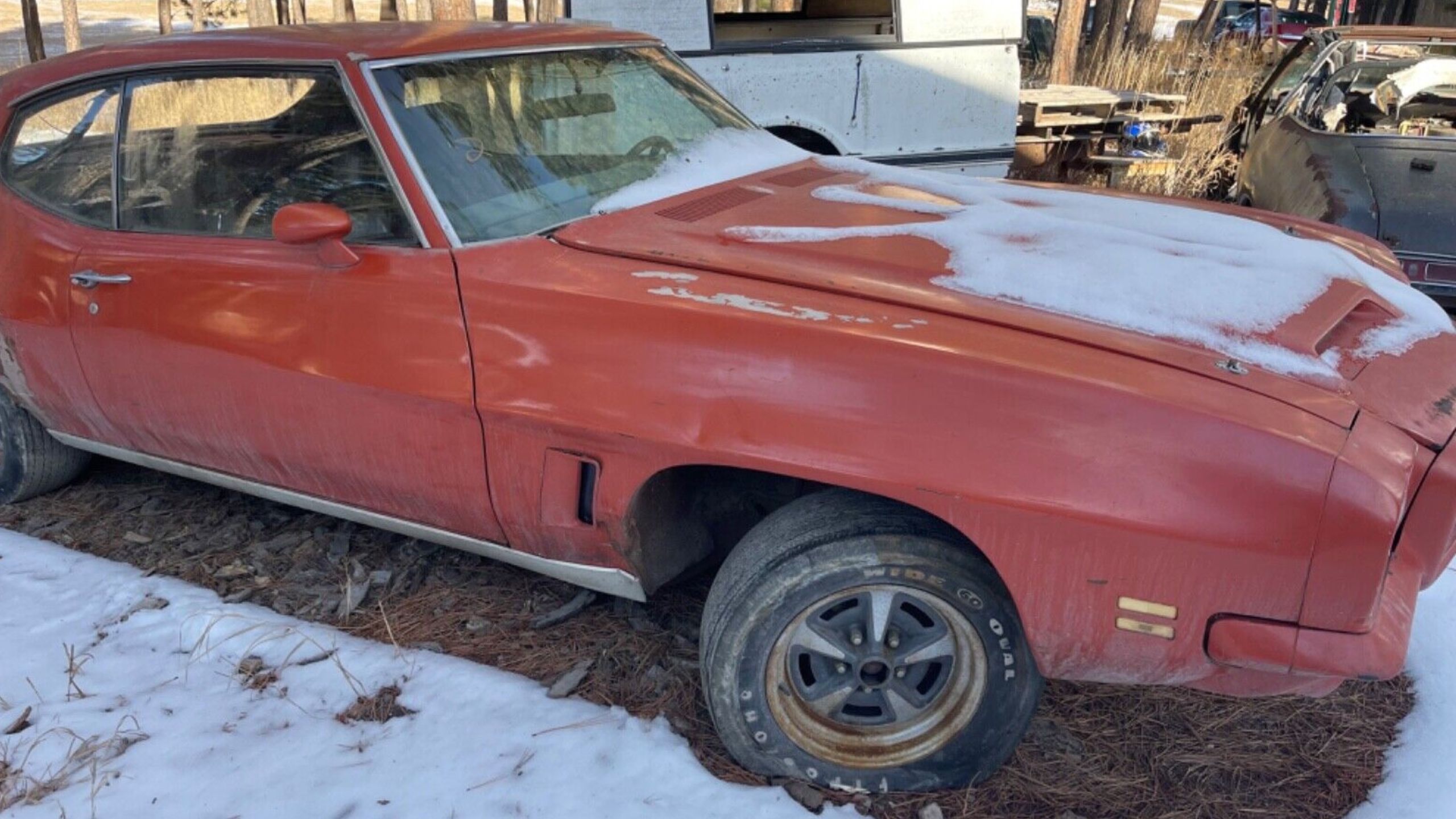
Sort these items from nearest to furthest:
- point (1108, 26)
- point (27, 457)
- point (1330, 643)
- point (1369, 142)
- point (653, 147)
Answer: point (1330, 643), point (653, 147), point (27, 457), point (1369, 142), point (1108, 26)

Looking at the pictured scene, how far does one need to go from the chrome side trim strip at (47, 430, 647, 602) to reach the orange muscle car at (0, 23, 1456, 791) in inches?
0.5

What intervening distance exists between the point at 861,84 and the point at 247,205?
4.34 m

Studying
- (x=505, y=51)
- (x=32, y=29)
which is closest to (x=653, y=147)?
(x=505, y=51)

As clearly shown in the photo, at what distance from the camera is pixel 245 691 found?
9.12ft

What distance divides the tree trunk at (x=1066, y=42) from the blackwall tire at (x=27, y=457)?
9.91 m

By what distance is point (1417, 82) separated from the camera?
6.35m

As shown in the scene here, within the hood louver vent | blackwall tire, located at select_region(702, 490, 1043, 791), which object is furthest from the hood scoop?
blackwall tire, located at select_region(702, 490, 1043, 791)

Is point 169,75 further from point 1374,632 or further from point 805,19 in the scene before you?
point 805,19

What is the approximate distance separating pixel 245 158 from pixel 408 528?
1193 millimetres

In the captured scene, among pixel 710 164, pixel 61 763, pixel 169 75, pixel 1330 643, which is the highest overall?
pixel 169 75

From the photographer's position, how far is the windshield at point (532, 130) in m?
2.75

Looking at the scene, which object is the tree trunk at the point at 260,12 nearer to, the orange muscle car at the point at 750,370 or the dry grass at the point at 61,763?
the orange muscle car at the point at 750,370

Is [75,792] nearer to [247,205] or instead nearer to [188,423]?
[188,423]

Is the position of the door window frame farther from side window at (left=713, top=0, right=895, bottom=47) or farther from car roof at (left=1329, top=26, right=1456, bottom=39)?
car roof at (left=1329, top=26, right=1456, bottom=39)
